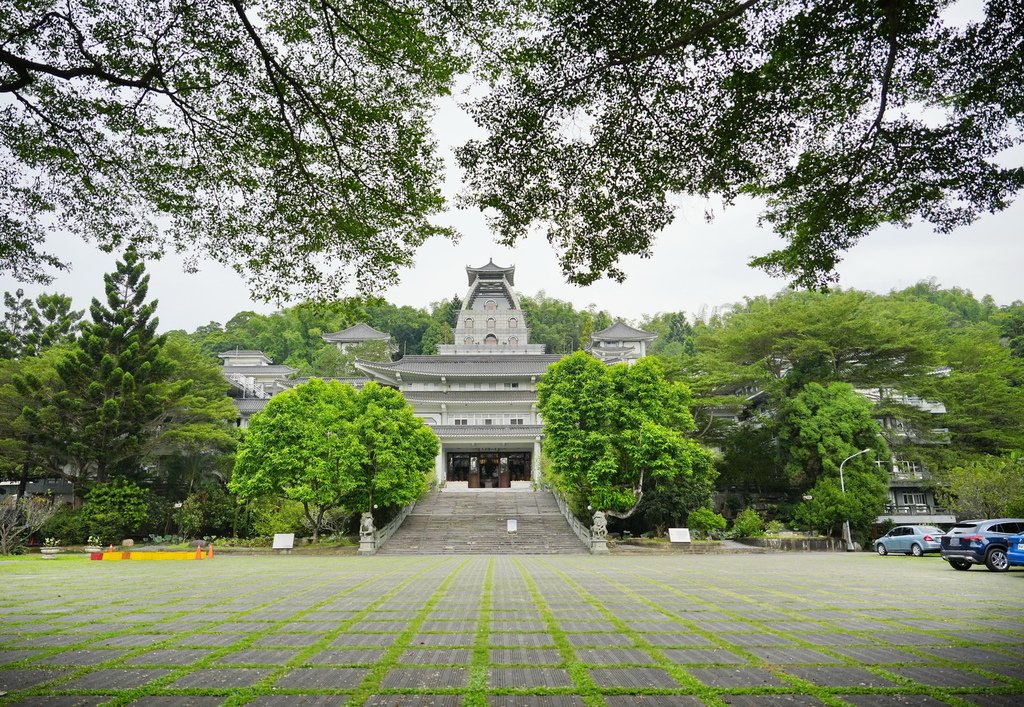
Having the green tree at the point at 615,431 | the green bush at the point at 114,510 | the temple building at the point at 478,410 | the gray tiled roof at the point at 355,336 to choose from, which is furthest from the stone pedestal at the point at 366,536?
the gray tiled roof at the point at 355,336

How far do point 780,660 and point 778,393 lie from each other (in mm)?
28170

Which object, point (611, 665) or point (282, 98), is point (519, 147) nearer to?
point (282, 98)

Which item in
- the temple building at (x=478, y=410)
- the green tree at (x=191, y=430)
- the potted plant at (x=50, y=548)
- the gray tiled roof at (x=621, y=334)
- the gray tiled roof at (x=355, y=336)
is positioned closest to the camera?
the potted plant at (x=50, y=548)

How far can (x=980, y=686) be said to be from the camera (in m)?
3.86

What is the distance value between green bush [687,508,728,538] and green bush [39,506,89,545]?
27019mm

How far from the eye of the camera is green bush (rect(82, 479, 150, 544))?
25.8 m

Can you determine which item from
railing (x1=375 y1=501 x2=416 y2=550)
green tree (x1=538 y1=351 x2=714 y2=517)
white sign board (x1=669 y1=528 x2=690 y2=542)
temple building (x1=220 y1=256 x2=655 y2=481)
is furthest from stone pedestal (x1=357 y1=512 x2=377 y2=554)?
temple building (x1=220 y1=256 x2=655 y2=481)

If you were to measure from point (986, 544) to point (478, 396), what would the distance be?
3103cm

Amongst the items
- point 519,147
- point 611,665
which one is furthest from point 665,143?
point 611,665

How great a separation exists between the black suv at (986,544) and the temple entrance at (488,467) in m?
29.1

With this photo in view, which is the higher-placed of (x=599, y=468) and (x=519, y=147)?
(x=519, y=147)

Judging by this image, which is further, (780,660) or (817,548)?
(817,548)

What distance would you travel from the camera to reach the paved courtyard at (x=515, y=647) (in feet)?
12.4

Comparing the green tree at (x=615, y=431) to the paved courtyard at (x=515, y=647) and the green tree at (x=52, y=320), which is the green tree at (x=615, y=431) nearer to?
the paved courtyard at (x=515, y=647)
